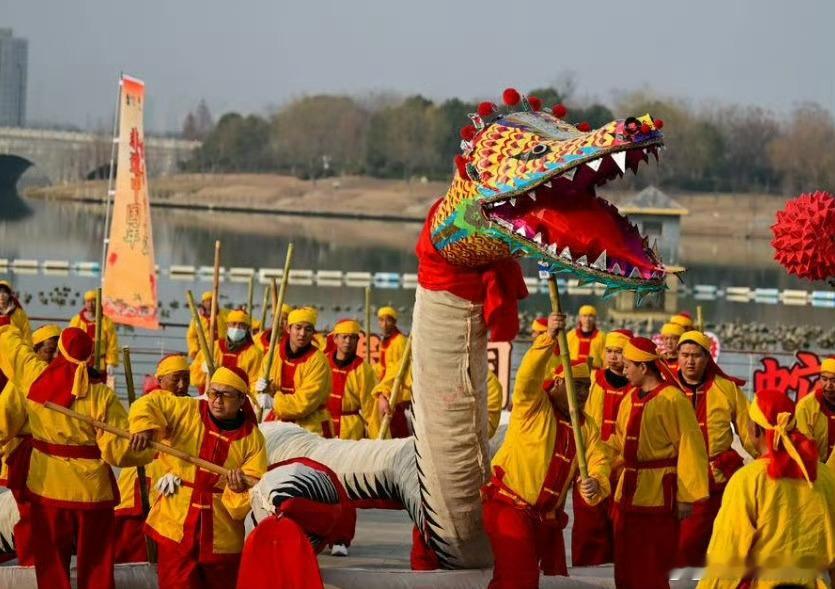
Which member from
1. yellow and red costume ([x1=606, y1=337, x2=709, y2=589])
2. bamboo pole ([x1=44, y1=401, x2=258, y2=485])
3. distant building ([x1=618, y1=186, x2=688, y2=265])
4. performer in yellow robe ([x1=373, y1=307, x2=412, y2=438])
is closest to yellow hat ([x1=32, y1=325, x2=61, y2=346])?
bamboo pole ([x1=44, y1=401, x2=258, y2=485])

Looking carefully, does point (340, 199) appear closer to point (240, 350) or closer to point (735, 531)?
point (240, 350)

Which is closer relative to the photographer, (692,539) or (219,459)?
(219,459)

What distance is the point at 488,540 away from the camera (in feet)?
25.1

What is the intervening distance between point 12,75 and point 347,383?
474 feet

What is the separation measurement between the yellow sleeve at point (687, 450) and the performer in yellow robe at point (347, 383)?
3.65 m

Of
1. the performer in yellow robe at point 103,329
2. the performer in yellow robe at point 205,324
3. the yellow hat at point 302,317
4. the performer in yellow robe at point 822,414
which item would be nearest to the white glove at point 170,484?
the performer in yellow robe at point 822,414

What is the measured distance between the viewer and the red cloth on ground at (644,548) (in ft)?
26.1

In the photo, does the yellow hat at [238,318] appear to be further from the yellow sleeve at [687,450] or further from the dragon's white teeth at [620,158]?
the dragon's white teeth at [620,158]

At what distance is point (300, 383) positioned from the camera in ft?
35.0

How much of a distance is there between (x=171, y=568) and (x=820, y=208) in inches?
124

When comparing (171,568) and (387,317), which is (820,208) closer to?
(171,568)

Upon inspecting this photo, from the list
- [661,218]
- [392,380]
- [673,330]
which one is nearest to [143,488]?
[392,380]

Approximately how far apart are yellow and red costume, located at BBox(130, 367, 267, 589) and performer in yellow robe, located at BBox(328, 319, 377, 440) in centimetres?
405

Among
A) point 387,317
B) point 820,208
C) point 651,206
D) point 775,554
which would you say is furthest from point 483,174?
point 651,206
